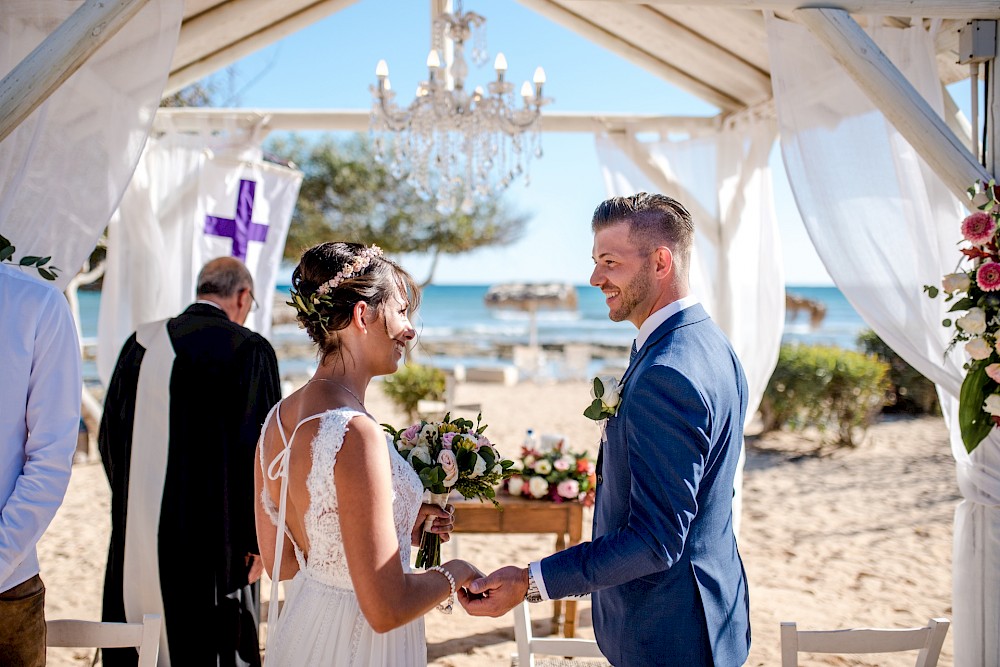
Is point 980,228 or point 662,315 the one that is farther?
point 980,228

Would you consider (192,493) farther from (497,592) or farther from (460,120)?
(460,120)

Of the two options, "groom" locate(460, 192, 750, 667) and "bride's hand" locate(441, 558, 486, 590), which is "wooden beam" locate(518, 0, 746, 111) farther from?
"bride's hand" locate(441, 558, 486, 590)

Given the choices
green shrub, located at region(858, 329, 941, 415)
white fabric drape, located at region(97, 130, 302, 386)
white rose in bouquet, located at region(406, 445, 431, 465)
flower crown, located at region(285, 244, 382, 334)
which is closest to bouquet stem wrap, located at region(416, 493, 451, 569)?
white rose in bouquet, located at region(406, 445, 431, 465)

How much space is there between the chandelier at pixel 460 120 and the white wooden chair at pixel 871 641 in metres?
3.26

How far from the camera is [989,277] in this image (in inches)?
102

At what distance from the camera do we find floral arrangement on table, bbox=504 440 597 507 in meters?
4.18

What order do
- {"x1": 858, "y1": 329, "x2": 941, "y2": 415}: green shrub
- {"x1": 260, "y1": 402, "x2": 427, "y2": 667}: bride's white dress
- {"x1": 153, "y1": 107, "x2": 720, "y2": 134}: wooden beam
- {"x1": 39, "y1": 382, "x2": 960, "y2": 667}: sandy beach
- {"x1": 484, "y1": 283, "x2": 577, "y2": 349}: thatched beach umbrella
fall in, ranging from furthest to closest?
{"x1": 484, "y1": 283, "x2": 577, "y2": 349}: thatched beach umbrella → {"x1": 858, "y1": 329, "x2": 941, "y2": 415}: green shrub → {"x1": 153, "y1": 107, "x2": 720, "y2": 134}: wooden beam → {"x1": 39, "y1": 382, "x2": 960, "y2": 667}: sandy beach → {"x1": 260, "y1": 402, "x2": 427, "y2": 667}: bride's white dress

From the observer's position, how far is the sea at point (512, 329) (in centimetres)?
3047

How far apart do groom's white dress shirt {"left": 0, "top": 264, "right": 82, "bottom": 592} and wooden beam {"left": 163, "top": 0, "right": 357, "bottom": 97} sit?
3020 mm

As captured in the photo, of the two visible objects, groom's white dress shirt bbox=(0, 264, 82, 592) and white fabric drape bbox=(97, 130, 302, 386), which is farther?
white fabric drape bbox=(97, 130, 302, 386)

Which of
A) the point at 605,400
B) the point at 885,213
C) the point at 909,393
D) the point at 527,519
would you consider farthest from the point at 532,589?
the point at 909,393

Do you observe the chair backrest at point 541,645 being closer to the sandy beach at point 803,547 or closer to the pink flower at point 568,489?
the sandy beach at point 803,547

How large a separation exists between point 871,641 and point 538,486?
2117 millimetres

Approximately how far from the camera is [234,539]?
10.8 ft
